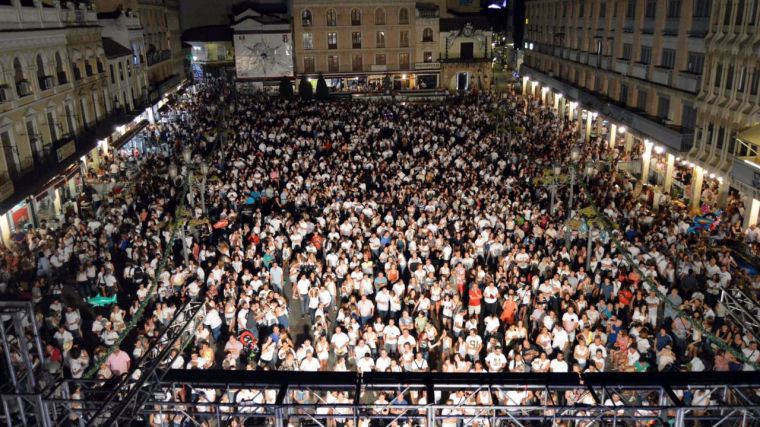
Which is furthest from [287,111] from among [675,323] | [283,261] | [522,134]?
[675,323]

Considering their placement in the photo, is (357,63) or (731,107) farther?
(357,63)

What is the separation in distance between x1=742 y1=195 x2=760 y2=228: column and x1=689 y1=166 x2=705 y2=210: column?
12.5ft

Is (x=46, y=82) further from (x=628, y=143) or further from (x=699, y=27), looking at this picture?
(x=628, y=143)

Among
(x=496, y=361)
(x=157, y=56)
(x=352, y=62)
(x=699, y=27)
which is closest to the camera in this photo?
(x=496, y=361)

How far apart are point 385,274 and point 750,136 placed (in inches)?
524

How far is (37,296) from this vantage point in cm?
1627

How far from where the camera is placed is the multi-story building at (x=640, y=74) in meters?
27.7

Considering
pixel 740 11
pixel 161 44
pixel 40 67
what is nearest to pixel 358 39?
pixel 161 44

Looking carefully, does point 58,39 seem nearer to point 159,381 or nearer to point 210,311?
point 210,311

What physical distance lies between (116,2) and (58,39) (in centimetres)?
1743

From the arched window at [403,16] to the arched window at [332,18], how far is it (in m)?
6.34

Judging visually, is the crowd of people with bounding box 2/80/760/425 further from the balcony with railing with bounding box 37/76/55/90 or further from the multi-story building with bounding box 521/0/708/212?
the balcony with railing with bounding box 37/76/55/90

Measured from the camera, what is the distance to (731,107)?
2334 centimetres

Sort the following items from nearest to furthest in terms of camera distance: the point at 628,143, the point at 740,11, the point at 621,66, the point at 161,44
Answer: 1. the point at 740,11
2. the point at 628,143
3. the point at 621,66
4. the point at 161,44
